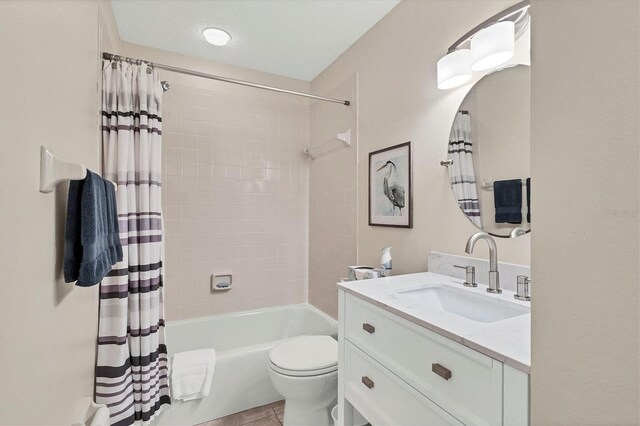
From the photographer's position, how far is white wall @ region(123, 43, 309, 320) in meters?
2.35

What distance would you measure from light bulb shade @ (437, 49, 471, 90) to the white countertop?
0.91 meters

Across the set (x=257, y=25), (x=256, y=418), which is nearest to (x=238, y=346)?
(x=256, y=418)

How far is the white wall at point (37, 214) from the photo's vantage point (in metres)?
0.58

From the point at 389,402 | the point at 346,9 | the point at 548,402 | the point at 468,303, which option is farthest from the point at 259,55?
the point at 548,402

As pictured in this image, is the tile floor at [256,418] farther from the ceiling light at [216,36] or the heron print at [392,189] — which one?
the ceiling light at [216,36]

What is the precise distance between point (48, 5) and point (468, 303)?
163 cm

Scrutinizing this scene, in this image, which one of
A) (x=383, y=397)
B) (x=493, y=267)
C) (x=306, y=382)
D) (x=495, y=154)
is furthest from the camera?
(x=306, y=382)

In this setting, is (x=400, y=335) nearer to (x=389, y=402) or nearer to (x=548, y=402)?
(x=389, y=402)

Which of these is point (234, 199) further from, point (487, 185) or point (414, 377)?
point (414, 377)

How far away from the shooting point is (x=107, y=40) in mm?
1664

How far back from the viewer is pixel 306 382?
1530 mm

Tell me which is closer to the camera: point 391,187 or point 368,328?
point 368,328

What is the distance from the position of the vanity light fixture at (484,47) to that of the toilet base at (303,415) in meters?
1.76

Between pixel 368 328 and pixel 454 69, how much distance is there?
46.1 inches
